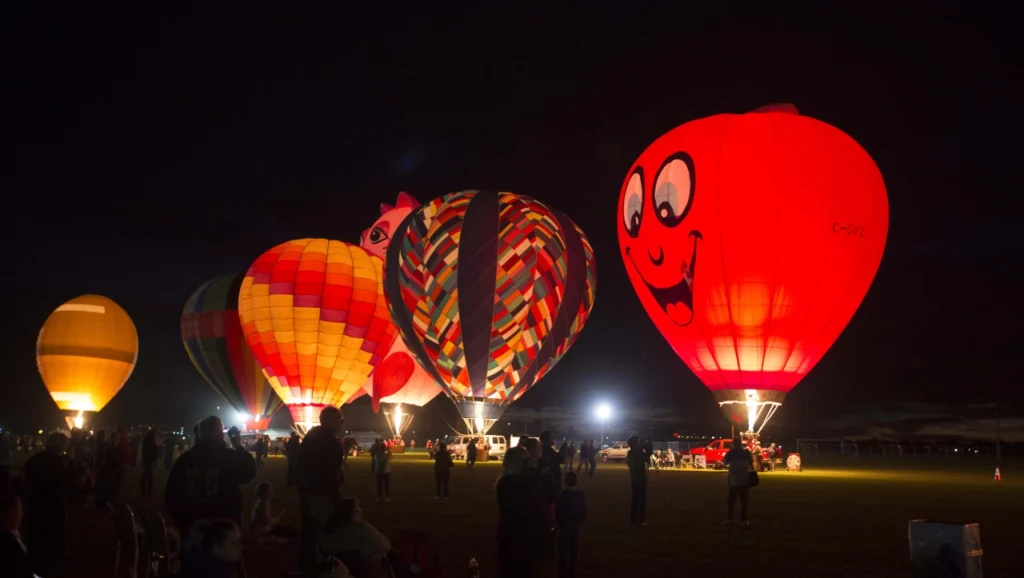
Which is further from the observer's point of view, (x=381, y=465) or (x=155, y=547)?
(x=381, y=465)

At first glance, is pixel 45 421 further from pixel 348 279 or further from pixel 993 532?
pixel 993 532

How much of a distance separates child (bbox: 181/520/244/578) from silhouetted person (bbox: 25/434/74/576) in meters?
3.81

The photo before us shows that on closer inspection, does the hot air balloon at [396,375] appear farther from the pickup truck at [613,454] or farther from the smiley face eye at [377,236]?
the pickup truck at [613,454]

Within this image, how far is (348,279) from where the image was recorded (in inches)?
1713

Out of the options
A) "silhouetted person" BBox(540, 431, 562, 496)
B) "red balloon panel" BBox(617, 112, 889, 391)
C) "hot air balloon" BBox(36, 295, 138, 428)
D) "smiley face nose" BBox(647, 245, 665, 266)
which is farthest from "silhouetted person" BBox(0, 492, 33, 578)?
"hot air balloon" BBox(36, 295, 138, 428)

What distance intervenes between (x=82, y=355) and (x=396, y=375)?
20.4m

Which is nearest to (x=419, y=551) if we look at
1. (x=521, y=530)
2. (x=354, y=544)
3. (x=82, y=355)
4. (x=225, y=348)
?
(x=521, y=530)

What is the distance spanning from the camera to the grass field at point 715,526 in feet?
37.7

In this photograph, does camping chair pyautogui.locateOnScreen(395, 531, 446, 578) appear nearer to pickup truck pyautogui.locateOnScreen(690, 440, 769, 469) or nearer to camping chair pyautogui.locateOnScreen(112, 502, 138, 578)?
camping chair pyautogui.locateOnScreen(112, 502, 138, 578)

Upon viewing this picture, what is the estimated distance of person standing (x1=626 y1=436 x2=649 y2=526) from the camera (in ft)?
51.4

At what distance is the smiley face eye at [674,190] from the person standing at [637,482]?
59.3 feet

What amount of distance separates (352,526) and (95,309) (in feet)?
189

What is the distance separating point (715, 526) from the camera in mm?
15648

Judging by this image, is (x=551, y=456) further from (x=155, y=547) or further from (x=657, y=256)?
(x=657, y=256)
